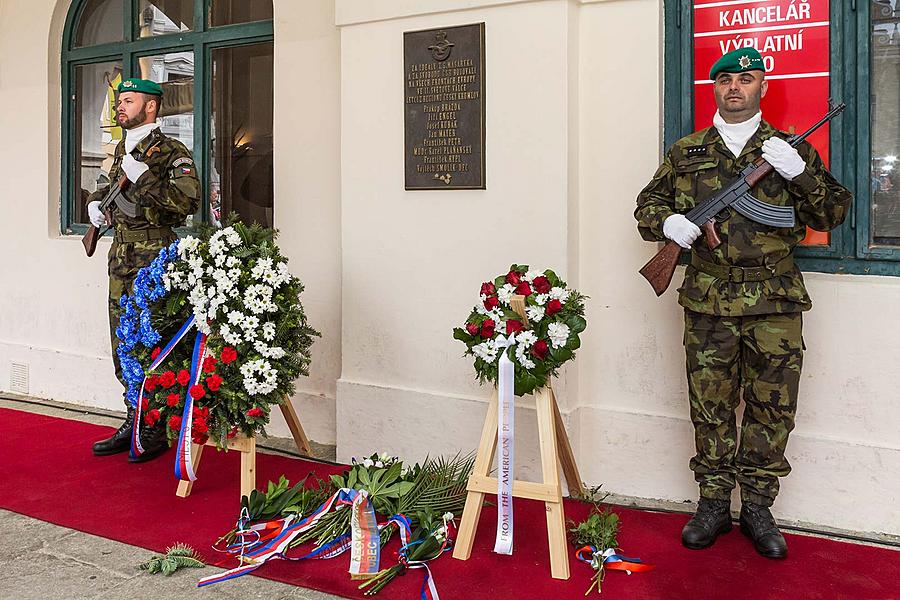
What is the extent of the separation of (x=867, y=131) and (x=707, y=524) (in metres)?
1.73

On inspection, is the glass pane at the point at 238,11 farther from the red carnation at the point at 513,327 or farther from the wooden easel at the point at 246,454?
the red carnation at the point at 513,327

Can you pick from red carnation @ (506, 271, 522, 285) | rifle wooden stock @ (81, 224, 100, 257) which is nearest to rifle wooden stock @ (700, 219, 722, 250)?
red carnation @ (506, 271, 522, 285)

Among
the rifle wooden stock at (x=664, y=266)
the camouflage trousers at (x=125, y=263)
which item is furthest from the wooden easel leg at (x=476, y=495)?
the camouflage trousers at (x=125, y=263)

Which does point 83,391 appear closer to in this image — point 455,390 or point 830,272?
point 455,390

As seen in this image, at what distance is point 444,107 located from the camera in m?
4.28

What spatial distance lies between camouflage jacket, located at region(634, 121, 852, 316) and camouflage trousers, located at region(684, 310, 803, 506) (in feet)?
0.29

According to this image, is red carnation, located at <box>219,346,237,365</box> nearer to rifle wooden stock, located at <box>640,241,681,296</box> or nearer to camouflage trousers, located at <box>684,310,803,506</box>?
rifle wooden stock, located at <box>640,241,681,296</box>

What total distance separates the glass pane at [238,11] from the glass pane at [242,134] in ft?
0.55

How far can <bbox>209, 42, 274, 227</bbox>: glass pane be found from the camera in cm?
529

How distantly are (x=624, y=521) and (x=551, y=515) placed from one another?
2.22 ft

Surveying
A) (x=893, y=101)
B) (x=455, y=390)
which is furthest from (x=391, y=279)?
(x=893, y=101)

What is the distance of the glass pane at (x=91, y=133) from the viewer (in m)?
6.12

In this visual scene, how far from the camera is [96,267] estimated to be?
19.2ft

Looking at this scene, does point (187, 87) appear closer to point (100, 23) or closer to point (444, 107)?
point (100, 23)
